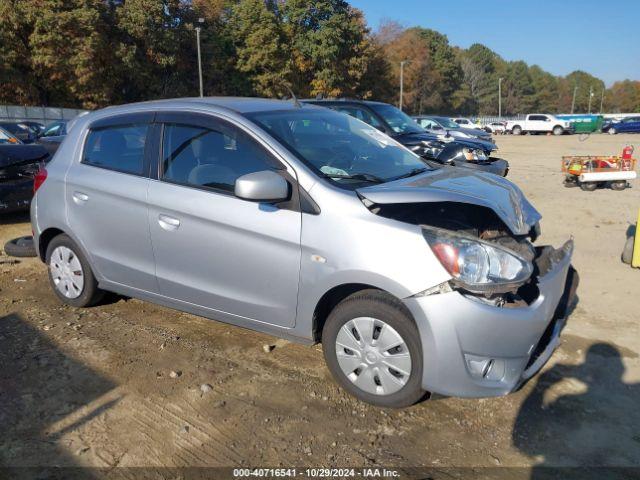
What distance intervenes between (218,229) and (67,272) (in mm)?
1929

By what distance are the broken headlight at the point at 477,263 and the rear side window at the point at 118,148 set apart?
7.71ft

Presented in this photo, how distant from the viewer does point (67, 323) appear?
14.8 ft

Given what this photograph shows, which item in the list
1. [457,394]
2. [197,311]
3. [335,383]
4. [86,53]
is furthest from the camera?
[86,53]

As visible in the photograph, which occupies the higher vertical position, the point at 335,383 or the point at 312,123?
the point at 312,123

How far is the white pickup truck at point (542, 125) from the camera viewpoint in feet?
157

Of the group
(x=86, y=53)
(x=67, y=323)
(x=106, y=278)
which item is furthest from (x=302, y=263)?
(x=86, y=53)

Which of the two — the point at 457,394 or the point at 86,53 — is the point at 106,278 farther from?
the point at 86,53

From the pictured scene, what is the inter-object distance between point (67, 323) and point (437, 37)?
97.0m

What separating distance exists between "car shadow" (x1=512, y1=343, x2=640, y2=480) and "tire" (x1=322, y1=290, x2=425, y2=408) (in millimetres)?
669

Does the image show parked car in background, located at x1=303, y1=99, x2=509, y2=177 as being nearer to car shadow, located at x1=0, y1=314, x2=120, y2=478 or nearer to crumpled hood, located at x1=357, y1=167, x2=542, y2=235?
crumpled hood, located at x1=357, y1=167, x2=542, y2=235

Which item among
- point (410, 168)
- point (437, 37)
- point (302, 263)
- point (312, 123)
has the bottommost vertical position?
point (302, 263)

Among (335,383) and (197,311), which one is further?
(197,311)

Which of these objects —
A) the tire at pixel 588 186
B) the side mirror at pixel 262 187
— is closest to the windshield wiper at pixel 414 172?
the side mirror at pixel 262 187

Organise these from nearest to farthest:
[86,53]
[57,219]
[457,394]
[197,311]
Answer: [457,394] → [197,311] → [57,219] → [86,53]
